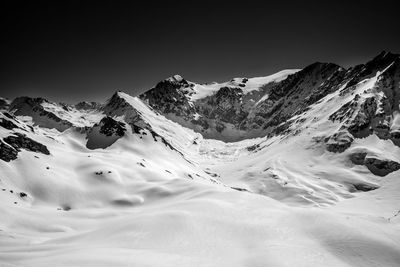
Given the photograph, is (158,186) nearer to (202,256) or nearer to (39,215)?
(39,215)

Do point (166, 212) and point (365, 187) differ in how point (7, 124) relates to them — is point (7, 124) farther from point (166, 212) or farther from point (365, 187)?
point (365, 187)

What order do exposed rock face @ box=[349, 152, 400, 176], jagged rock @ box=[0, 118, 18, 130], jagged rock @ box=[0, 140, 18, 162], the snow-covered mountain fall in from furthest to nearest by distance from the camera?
exposed rock face @ box=[349, 152, 400, 176], jagged rock @ box=[0, 118, 18, 130], jagged rock @ box=[0, 140, 18, 162], the snow-covered mountain

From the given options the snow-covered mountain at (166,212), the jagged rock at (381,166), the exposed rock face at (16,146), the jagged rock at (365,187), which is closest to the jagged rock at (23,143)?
the exposed rock face at (16,146)

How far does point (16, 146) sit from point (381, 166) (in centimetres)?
19912

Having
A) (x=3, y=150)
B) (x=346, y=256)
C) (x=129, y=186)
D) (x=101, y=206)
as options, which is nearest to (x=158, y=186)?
(x=129, y=186)

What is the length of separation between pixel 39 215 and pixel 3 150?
4370cm

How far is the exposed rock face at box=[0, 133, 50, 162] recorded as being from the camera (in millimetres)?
111312

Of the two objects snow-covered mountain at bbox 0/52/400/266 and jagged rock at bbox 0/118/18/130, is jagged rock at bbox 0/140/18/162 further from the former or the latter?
jagged rock at bbox 0/118/18/130

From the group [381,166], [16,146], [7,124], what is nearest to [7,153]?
[16,146]

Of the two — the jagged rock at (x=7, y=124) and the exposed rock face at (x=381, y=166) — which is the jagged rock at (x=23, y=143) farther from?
the exposed rock face at (x=381, y=166)

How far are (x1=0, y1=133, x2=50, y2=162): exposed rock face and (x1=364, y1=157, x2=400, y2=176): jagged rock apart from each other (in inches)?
7248

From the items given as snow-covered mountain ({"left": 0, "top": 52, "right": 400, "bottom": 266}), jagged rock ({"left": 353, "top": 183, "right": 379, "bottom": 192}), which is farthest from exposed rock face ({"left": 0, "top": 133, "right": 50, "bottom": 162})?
jagged rock ({"left": 353, "top": 183, "right": 379, "bottom": 192})

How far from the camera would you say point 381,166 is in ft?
637

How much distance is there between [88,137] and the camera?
190 m
